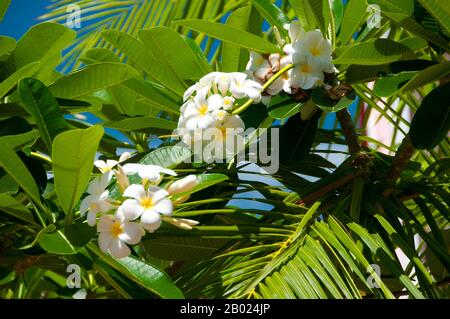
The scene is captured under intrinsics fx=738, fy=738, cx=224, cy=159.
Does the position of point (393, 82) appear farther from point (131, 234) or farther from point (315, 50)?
point (131, 234)

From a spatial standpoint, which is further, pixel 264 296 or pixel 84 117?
pixel 84 117

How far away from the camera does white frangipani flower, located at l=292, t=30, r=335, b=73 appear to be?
75 centimetres

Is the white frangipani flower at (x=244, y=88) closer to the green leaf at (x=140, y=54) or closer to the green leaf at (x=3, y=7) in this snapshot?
the green leaf at (x=140, y=54)

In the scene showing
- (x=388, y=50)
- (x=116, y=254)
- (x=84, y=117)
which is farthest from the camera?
(x=84, y=117)

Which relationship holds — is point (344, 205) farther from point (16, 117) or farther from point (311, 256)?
point (16, 117)

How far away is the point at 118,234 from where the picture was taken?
0.59m

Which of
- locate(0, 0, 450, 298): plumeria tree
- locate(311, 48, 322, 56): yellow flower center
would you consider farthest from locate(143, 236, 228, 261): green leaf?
locate(311, 48, 322, 56): yellow flower center

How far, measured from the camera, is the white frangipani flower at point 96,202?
60 centimetres

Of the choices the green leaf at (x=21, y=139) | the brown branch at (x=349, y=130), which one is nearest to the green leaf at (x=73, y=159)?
the green leaf at (x=21, y=139)

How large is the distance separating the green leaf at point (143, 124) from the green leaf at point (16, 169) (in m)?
0.20

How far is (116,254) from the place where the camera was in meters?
0.59

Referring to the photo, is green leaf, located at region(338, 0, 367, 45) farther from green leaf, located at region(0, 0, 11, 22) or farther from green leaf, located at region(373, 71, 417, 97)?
green leaf, located at region(0, 0, 11, 22)
